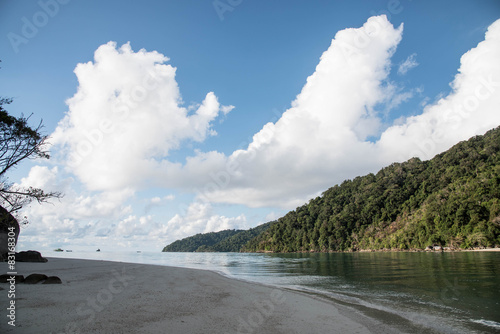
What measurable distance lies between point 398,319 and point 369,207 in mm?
203688

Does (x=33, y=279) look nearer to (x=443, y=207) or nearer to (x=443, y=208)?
(x=443, y=208)

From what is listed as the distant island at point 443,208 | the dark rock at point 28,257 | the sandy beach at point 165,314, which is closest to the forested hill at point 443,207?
the distant island at point 443,208

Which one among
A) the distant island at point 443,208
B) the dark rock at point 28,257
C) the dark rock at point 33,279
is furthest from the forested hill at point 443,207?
the dark rock at point 28,257

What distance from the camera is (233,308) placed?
12789 millimetres

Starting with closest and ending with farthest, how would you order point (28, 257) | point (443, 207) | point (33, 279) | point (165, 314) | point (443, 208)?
1. point (165, 314)
2. point (33, 279)
3. point (28, 257)
4. point (443, 208)
5. point (443, 207)

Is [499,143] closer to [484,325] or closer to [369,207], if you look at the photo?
[369,207]

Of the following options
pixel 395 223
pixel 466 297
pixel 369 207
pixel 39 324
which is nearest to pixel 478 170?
pixel 395 223

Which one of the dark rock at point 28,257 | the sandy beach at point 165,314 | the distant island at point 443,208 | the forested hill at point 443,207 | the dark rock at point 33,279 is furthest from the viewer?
the forested hill at point 443,207

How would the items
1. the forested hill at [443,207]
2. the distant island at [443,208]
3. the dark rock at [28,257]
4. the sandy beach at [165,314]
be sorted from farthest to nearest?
the forested hill at [443,207] < the distant island at [443,208] < the dark rock at [28,257] < the sandy beach at [165,314]

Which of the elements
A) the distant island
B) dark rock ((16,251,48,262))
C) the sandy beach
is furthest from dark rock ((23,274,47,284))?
the distant island

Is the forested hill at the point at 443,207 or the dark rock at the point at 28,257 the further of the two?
the forested hill at the point at 443,207

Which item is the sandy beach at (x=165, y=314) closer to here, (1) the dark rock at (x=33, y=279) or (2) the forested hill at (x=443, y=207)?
(1) the dark rock at (x=33, y=279)

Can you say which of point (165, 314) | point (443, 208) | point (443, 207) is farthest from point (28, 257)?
point (443, 207)

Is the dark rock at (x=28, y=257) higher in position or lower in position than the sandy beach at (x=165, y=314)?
lower
